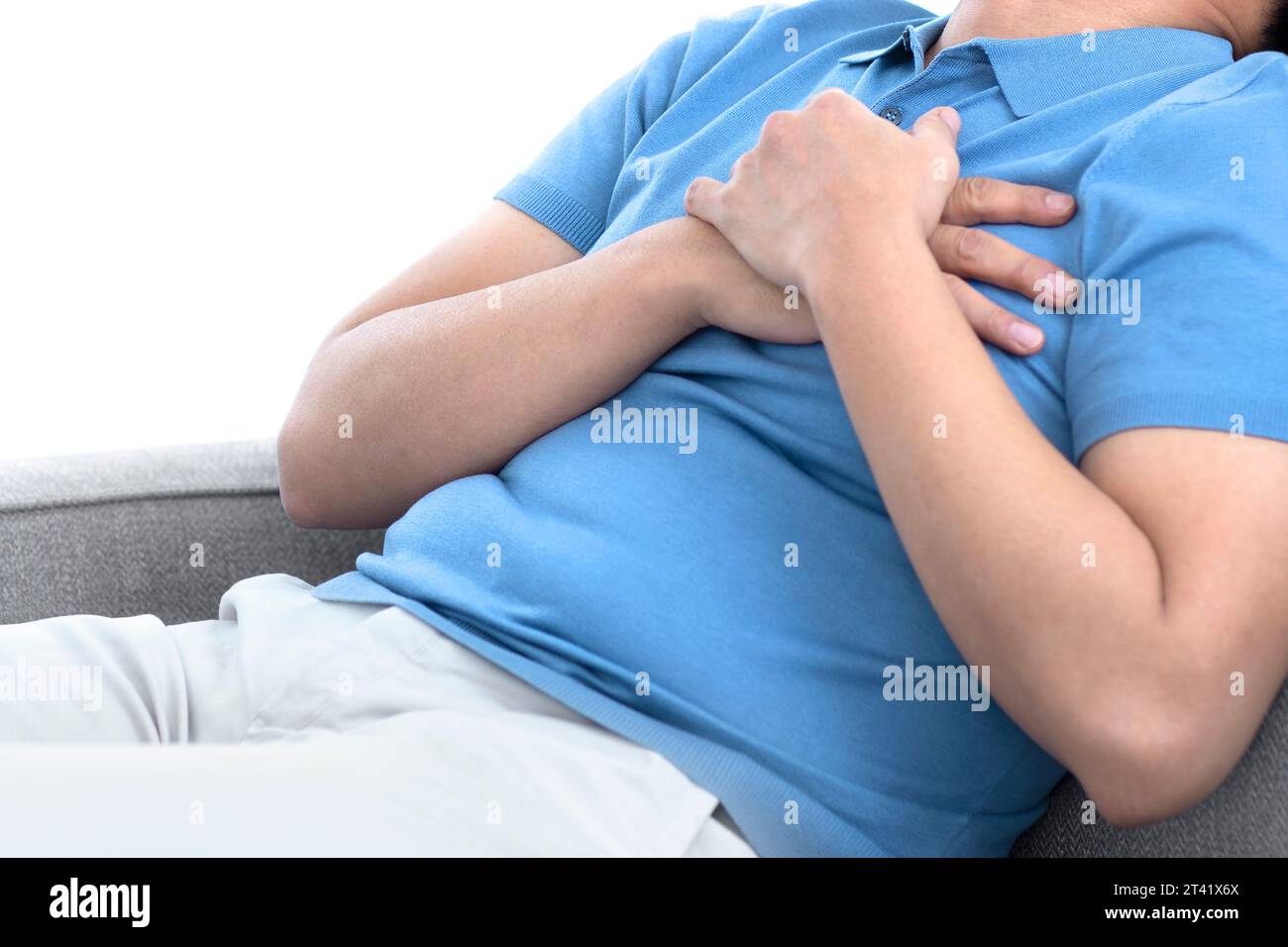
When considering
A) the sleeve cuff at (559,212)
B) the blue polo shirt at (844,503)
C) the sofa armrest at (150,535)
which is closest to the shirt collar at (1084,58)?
the blue polo shirt at (844,503)

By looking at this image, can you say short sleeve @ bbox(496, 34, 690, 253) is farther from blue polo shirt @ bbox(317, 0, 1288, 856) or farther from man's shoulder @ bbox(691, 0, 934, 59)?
blue polo shirt @ bbox(317, 0, 1288, 856)

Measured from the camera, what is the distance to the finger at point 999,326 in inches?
30.2

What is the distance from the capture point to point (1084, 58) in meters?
0.90

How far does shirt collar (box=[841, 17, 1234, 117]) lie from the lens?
2.92 ft

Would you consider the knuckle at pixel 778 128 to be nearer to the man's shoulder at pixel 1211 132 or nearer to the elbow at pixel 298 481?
the man's shoulder at pixel 1211 132

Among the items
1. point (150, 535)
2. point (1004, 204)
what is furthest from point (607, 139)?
point (150, 535)

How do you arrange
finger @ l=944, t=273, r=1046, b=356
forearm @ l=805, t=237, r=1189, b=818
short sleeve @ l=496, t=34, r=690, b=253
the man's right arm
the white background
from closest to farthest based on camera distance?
forearm @ l=805, t=237, r=1189, b=818 → finger @ l=944, t=273, r=1046, b=356 → the man's right arm → short sleeve @ l=496, t=34, r=690, b=253 → the white background

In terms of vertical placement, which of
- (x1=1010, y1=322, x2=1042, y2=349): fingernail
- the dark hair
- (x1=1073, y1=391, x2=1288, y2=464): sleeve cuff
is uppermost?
the dark hair

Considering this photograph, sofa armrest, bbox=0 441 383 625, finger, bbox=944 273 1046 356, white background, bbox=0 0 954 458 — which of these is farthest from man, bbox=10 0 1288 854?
white background, bbox=0 0 954 458

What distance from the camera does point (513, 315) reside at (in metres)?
0.91

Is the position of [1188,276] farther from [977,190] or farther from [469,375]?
[469,375]

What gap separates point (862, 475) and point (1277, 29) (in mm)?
482

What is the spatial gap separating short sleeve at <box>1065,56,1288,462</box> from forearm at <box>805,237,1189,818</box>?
63 mm

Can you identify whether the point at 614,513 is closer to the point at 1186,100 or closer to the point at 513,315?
the point at 513,315
